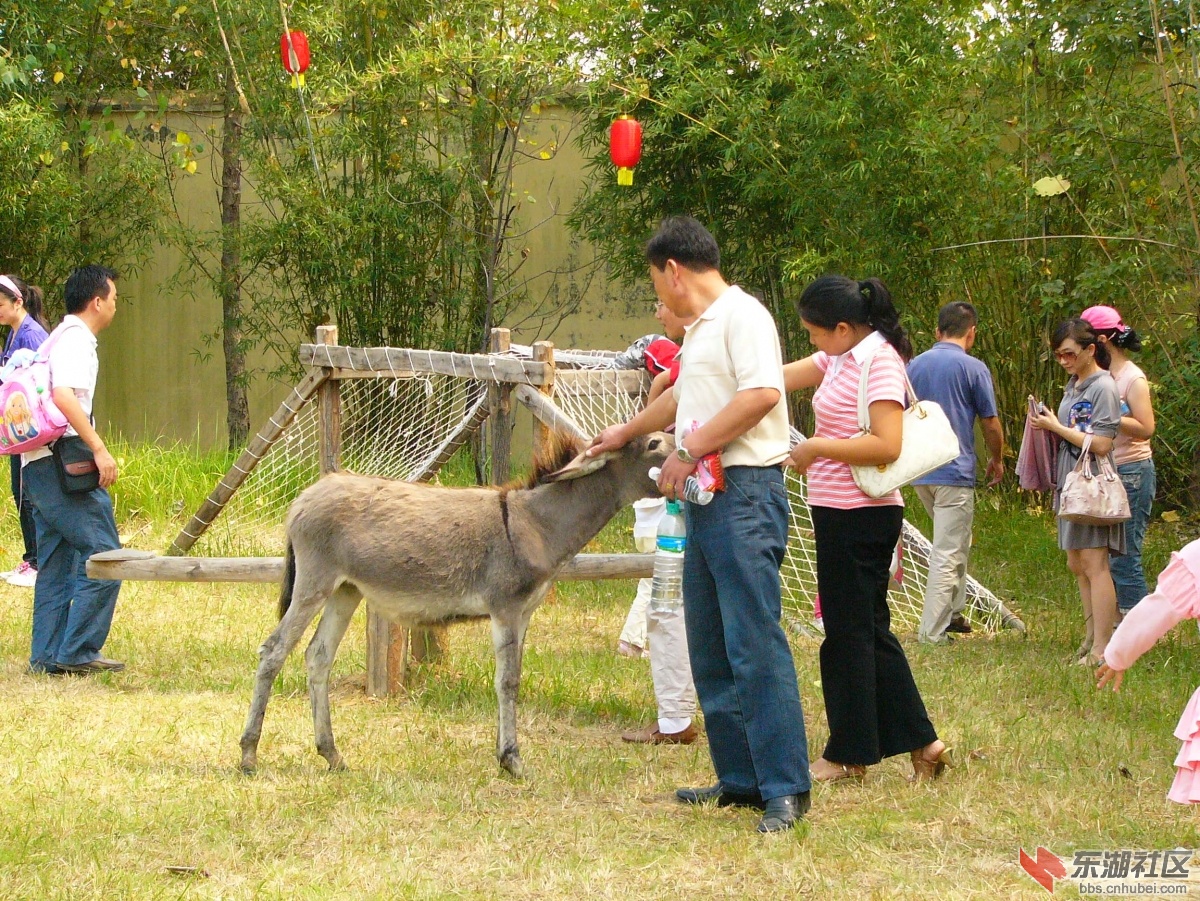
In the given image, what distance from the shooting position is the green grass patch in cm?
335

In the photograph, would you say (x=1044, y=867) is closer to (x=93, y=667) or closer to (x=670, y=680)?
(x=670, y=680)

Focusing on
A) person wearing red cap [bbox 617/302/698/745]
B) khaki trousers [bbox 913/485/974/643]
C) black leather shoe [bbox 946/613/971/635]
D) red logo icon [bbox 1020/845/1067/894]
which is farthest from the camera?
black leather shoe [bbox 946/613/971/635]

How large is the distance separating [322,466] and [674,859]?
2694mm

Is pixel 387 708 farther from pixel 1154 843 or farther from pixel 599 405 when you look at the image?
pixel 1154 843

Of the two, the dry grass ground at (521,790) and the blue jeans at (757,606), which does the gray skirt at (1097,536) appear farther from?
the blue jeans at (757,606)

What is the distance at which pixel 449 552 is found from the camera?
423 centimetres

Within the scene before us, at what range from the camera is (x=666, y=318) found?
425 cm

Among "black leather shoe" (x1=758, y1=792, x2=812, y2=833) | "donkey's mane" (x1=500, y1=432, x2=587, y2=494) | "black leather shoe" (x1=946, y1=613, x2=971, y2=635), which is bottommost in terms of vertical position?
"black leather shoe" (x1=946, y1=613, x2=971, y2=635)

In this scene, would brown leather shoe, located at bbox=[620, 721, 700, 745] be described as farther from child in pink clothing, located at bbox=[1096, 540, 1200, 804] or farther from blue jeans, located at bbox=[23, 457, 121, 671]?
blue jeans, located at bbox=[23, 457, 121, 671]

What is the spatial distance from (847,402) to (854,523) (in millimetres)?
363

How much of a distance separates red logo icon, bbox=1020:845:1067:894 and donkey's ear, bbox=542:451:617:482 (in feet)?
5.47

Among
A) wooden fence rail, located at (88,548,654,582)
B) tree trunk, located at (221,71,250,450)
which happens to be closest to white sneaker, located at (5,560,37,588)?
wooden fence rail, located at (88,548,654,582)

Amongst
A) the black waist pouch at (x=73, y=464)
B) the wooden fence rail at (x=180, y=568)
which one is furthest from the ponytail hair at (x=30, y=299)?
the wooden fence rail at (x=180, y=568)

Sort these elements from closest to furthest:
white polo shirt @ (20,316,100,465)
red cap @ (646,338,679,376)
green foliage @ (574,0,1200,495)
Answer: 1. red cap @ (646,338,679,376)
2. white polo shirt @ (20,316,100,465)
3. green foliage @ (574,0,1200,495)
